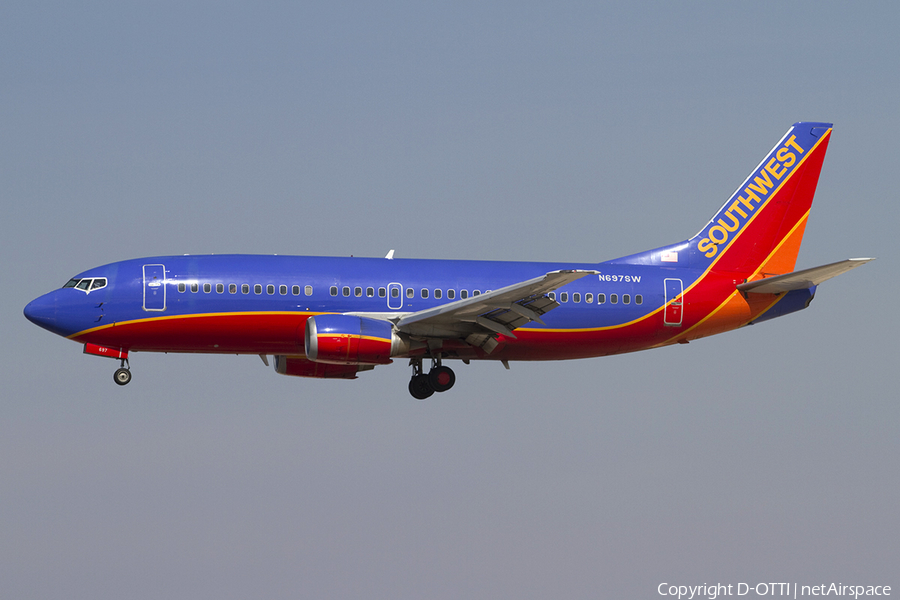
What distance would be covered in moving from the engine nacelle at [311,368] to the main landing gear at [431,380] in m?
2.32

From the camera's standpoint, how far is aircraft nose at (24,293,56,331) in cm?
4284

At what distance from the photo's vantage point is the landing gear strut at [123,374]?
143ft

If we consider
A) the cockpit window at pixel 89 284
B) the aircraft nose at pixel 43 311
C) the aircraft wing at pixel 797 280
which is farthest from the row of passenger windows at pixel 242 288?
the aircraft wing at pixel 797 280

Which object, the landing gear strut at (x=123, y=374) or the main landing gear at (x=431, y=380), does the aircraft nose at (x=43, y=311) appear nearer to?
the landing gear strut at (x=123, y=374)

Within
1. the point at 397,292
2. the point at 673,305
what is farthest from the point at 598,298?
the point at 397,292

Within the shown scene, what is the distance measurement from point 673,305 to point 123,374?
1986cm

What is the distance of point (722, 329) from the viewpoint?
48.0 metres

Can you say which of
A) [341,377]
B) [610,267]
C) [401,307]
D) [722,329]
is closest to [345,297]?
[401,307]

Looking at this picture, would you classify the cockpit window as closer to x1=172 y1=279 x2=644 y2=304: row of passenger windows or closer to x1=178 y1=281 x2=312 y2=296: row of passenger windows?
x1=172 y1=279 x2=644 y2=304: row of passenger windows

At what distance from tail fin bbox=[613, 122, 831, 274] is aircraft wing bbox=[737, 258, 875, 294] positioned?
5.58 ft

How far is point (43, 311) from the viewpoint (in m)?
42.9

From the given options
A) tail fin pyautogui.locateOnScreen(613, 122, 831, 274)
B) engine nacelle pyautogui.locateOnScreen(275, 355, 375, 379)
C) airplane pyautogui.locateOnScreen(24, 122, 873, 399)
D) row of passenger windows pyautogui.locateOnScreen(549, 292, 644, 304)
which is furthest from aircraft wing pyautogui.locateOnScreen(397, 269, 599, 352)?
tail fin pyautogui.locateOnScreen(613, 122, 831, 274)

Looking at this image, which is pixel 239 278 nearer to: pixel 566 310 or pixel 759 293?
pixel 566 310

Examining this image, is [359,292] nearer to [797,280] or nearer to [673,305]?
[673,305]
